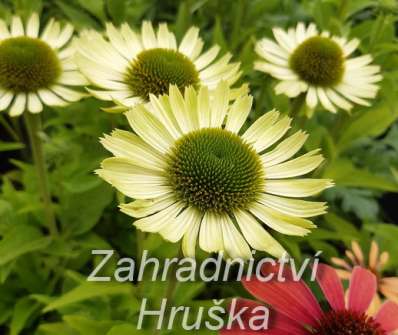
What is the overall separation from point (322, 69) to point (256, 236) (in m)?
0.76

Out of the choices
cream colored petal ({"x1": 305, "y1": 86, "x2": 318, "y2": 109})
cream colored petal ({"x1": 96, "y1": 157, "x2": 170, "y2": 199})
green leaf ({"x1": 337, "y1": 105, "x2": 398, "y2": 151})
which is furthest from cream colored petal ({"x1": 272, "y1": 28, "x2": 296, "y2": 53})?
cream colored petal ({"x1": 96, "y1": 157, "x2": 170, "y2": 199})

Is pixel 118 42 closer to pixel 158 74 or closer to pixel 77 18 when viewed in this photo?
pixel 158 74

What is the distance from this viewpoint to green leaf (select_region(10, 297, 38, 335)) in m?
1.24

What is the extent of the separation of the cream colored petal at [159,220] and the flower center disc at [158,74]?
37cm

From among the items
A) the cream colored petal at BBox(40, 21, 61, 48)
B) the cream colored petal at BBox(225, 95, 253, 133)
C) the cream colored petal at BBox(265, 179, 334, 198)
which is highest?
the cream colored petal at BBox(40, 21, 61, 48)

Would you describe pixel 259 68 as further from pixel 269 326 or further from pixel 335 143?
pixel 269 326

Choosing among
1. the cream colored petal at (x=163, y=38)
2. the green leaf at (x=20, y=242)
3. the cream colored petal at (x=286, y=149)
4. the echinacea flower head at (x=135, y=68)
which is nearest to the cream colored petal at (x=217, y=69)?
the echinacea flower head at (x=135, y=68)

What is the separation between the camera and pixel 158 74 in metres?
1.11

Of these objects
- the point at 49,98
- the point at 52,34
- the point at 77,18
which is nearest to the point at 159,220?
the point at 49,98

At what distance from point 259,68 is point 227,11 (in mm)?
846

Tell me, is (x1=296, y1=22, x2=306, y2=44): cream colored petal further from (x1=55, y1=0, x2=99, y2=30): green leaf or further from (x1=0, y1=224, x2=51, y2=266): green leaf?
(x1=0, y1=224, x2=51, y2=266): green leaf

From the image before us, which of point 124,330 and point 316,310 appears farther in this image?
point 124,330

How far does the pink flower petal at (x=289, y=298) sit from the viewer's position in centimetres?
72

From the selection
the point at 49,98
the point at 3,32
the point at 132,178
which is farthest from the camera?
the point at 3,32
